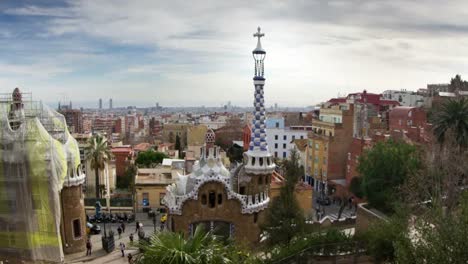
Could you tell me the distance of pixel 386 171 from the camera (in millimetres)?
31281

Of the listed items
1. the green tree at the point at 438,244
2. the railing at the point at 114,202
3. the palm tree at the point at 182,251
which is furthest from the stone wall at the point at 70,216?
the green tree at the point at 438,244

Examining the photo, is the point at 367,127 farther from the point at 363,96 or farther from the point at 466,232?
the point at 466,232

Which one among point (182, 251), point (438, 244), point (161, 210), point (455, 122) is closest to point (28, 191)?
point (182, 251)

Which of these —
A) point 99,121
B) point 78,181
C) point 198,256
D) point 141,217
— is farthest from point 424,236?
point 99,121

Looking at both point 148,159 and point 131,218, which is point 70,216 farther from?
point 148,159

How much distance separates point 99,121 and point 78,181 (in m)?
174

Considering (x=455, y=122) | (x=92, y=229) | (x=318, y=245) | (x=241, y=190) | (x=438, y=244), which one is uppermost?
(x=455, y=122)

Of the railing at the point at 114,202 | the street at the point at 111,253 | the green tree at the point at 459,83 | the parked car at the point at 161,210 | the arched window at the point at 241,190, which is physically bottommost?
the street at the point at 111,253

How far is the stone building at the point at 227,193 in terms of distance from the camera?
2611cm

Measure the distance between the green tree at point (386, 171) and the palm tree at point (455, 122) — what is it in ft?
8.22

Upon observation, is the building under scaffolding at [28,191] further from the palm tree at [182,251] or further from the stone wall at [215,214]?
the palm tree at [182,251]

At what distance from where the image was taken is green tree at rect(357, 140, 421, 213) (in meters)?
30.1

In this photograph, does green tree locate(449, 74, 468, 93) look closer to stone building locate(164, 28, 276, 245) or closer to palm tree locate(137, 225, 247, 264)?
stone building locate(164, 28, 276, 245)

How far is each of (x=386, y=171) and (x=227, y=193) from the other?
12585 mm
